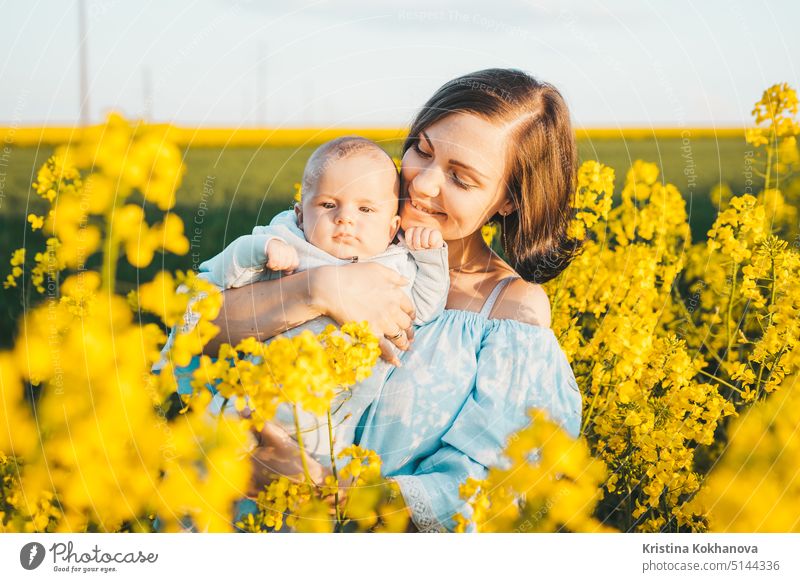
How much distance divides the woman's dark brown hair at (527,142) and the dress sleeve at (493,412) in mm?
323

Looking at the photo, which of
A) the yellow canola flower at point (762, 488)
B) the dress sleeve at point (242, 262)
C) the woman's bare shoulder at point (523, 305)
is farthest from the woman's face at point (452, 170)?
the yellow canola flower at point (762, 488)

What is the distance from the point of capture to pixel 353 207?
1861 mm

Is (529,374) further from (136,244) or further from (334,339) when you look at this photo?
(136,244)

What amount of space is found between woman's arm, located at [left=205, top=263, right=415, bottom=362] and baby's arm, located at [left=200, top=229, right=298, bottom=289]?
0.03 m

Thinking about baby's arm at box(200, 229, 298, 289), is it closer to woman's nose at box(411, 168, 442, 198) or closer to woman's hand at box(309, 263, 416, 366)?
woman's hand at box(309, 263, 416, 366)

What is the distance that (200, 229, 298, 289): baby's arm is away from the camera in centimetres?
189

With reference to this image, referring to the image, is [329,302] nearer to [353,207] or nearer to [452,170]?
[353,207]

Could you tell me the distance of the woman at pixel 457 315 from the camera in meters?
1.87

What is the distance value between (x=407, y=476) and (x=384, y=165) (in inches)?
28.6

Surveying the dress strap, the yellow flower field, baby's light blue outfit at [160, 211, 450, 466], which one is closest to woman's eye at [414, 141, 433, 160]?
baby's light blue outfit at [160, 211, 450, 466]

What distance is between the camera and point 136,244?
185 cm

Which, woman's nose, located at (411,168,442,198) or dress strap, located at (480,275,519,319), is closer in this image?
woman's nose, located at (411,168,442,198)

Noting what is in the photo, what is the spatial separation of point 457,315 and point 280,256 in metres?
0.49
